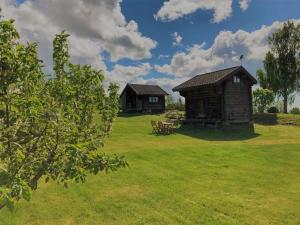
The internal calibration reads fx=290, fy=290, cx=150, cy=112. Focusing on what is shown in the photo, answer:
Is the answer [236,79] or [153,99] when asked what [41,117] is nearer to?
[236,79]

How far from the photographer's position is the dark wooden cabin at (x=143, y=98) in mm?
52562

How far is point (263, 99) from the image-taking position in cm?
4603

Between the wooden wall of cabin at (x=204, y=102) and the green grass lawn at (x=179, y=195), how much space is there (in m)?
15.1

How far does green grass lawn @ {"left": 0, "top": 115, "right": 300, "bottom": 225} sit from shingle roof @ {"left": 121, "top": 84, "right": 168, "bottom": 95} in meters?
37.2

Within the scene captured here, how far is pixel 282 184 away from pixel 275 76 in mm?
42029

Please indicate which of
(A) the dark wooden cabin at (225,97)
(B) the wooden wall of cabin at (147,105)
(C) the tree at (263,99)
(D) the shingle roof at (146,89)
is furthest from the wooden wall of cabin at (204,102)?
(B) the wooden wall of cabin at (147,105)

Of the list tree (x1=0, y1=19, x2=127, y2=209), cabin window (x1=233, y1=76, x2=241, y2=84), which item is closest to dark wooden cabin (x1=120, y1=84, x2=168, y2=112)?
cabin window (x1=233, y1=76, x2=241, y2=84)

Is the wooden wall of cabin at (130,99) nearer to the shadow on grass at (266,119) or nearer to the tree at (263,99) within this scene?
the tree at (263,99)

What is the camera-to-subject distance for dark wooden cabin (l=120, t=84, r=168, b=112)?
2069 inches

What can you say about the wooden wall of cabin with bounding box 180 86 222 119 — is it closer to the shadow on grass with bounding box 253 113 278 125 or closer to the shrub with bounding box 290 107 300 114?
the shadow on grass with bounding box 253 113 278 125

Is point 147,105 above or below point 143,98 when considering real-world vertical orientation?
below

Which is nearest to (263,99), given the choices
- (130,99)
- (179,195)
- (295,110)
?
(295,110)

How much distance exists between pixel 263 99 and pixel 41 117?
46.3 metres


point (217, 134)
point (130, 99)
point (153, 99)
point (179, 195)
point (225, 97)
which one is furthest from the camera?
point (130, 99)
